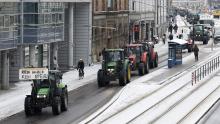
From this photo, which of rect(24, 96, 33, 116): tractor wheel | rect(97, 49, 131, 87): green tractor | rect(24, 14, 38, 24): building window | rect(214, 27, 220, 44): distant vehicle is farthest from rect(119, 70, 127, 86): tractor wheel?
rect(214, 27, 220, 44): distant vehicle

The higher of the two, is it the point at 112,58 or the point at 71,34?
the point at 71,34

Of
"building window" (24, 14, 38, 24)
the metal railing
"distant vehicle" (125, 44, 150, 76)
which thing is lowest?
the metal railing

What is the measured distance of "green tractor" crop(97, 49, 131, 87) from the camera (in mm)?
42688

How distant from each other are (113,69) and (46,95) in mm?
12825

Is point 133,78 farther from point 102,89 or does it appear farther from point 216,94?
point 216,94

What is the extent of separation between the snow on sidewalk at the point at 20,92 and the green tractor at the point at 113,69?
1990 millimetres

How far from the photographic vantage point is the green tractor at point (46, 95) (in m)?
30.4

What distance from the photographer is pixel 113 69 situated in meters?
42.7

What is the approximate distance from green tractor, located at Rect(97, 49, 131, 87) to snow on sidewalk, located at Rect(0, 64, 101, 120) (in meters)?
1.99

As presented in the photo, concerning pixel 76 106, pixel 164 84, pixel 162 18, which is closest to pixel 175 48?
pixel 164 84

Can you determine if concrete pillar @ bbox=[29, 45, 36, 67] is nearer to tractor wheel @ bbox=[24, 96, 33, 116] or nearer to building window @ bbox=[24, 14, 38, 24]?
building window @ bbox=[24, 14, 38, 24]

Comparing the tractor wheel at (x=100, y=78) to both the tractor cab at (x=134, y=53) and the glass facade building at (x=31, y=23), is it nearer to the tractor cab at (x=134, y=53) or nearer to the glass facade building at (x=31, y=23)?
the glass facade building at (x=31, y=23)

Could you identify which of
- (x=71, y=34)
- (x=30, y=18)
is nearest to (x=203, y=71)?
(x=71, y=34)

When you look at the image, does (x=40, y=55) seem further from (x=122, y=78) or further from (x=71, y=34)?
(x=122, y=78)
